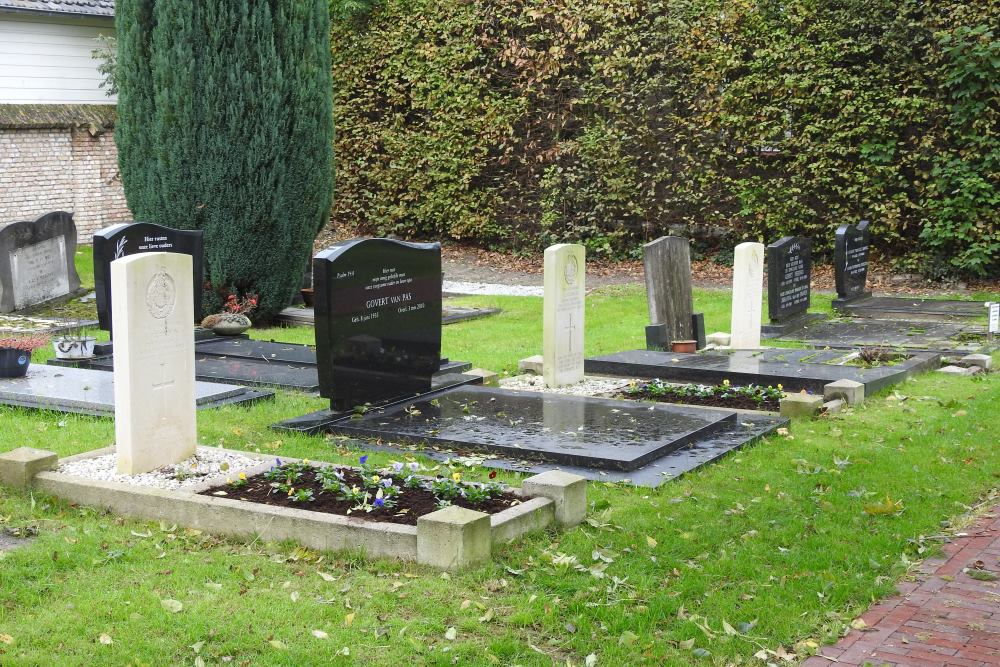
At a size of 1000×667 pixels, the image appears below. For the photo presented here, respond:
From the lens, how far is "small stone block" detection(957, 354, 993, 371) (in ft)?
36.6

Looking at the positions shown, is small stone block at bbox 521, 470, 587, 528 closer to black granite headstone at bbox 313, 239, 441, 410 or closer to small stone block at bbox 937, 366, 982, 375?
black granite headstone at bbox 313, 239, 441, 410

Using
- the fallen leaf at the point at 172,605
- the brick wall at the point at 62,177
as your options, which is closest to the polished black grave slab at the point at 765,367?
the fallen leaf at the point at 172,605

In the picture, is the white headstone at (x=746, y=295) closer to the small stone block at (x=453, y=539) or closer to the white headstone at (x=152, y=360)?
the white headstone at (x=152, y=360)

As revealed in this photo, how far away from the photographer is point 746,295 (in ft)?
39.6

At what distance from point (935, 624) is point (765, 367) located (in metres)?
5.58

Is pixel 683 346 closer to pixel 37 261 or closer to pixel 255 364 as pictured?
pixel 255 364

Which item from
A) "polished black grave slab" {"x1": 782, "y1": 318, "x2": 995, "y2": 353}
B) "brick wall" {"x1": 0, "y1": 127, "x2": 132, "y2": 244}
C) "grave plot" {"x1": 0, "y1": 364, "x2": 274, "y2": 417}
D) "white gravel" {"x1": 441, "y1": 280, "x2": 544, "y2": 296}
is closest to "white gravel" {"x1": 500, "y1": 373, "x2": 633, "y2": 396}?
"grave plot" {"x1": 0, "y1": 364, "x2": 274, "y2": 417}

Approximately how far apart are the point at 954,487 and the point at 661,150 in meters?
12.8

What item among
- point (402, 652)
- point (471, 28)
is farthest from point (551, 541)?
point (471, 28)

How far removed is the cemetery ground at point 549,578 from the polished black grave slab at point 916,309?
6.83 m

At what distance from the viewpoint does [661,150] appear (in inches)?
760

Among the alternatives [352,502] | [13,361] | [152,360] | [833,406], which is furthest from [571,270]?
[13,361]

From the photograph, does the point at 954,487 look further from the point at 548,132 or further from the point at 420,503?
the point at 548,132

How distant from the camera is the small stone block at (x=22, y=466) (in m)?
6.67
